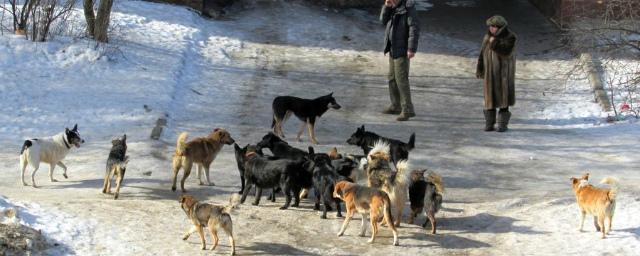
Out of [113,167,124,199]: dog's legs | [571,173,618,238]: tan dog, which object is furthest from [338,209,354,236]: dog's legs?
[113,167,124,199]: dog's legs

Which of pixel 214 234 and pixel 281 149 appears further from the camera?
pixel 281 149

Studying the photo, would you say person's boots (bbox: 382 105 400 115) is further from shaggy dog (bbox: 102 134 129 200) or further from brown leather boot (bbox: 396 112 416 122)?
shaggy dog (bbox: 102 134 129 200)

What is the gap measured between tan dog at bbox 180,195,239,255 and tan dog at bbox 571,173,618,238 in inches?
140

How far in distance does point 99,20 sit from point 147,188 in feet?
22.8

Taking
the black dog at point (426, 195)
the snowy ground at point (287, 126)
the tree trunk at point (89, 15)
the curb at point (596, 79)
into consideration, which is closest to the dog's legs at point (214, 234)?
the snowy ground at point (287, 126)

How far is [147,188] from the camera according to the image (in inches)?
459

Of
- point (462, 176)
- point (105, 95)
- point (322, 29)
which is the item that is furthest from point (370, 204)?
point (322, 29)

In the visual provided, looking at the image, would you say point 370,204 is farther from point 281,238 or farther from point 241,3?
point 241,3

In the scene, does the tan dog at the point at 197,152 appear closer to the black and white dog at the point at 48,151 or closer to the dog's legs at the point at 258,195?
the dog's legs at the point at 258,195

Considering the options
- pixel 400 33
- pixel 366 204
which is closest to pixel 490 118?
pixel 400 33

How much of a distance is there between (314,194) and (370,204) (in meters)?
1.84

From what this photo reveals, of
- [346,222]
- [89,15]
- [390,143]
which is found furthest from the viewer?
[89,15]

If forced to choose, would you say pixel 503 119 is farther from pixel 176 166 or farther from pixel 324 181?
pixel 176 166

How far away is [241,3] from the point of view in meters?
23.0
